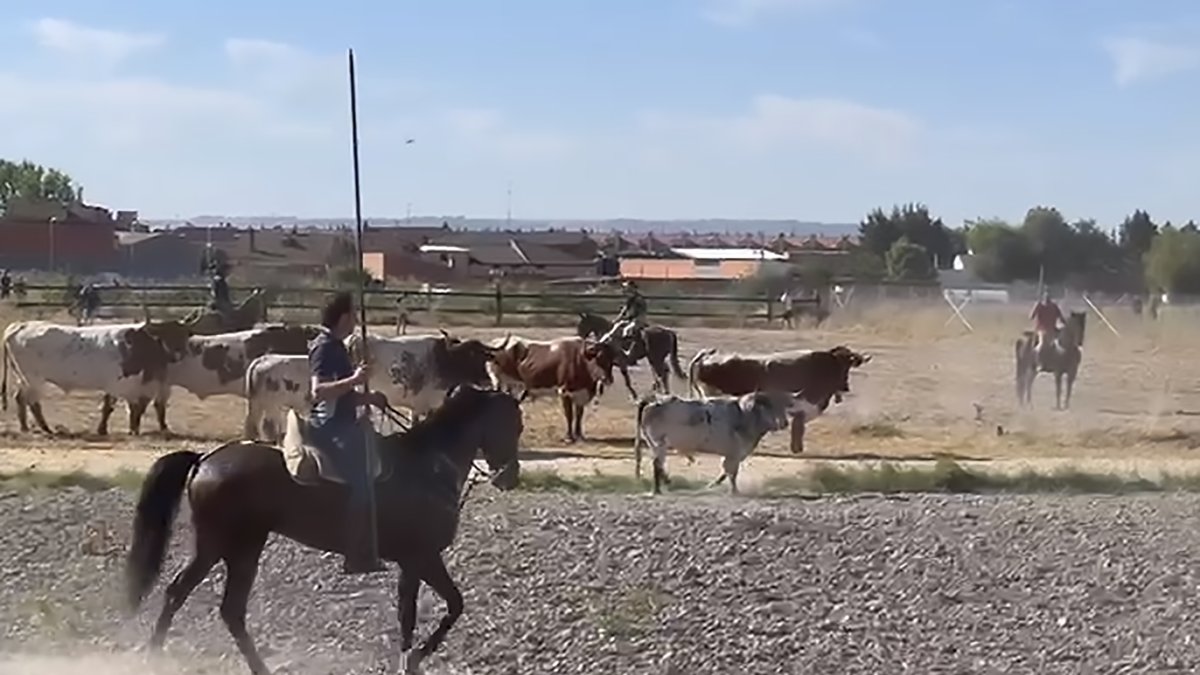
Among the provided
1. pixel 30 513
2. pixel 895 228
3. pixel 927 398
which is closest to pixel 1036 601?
pixel 30 513

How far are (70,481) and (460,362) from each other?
7.45 m

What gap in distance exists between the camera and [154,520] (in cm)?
1055

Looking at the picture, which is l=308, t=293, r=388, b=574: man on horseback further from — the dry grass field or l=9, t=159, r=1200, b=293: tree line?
l=9, t=159, r=1200, b=293: tree line

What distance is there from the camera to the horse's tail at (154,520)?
10.6m

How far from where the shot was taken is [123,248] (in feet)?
321

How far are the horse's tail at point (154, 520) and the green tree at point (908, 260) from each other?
7629 centimetres

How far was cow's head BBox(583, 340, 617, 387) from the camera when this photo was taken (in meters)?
25.5

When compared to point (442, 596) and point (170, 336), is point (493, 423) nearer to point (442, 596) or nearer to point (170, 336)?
point (442, 596)

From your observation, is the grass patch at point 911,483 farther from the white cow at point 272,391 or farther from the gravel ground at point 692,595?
the white cow at point 272,391

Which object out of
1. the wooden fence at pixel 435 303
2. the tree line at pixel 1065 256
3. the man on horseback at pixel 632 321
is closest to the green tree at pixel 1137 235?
the tree line at pixel 1065 256

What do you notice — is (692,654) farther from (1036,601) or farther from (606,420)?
(606,420)

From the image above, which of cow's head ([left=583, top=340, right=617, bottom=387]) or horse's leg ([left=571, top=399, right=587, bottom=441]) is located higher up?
cow's head ([left=583, top=340, right=617, bottom=387])

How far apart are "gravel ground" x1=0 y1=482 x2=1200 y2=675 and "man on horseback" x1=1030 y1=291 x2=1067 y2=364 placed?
43.2 feet

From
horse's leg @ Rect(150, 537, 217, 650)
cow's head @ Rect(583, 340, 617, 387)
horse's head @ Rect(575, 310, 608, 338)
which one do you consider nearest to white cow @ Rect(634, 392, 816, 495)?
cow's head @ Rect(583, 340, 617, 387)
